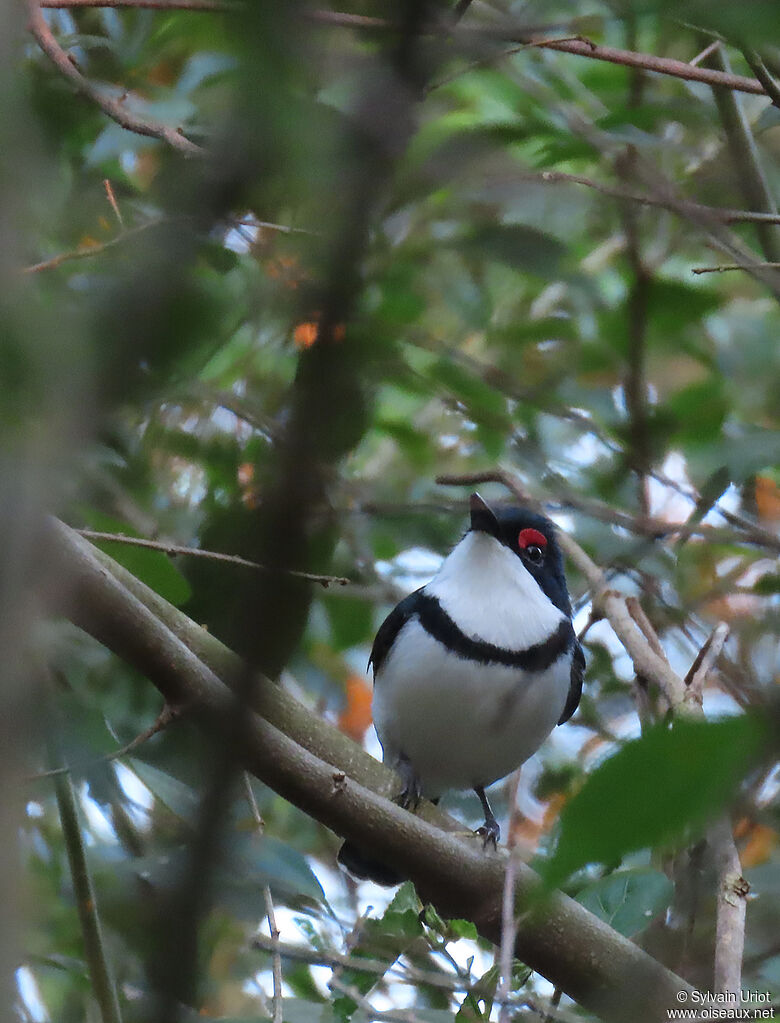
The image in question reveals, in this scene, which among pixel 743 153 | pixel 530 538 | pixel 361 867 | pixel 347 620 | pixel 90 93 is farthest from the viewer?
pixel 347 620

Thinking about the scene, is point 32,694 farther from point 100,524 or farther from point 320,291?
point 100,524

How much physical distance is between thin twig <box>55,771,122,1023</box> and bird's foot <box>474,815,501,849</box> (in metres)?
0.88

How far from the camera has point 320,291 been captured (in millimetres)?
793

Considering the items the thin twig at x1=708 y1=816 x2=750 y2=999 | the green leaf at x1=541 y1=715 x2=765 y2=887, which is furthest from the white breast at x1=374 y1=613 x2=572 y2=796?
the green leaf at x1=541 y1=715 x2=765 y2=887

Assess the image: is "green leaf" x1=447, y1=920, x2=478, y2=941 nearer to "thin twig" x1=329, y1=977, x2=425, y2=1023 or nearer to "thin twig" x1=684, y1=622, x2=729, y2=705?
"thin twig" x1=329, y1=977, x2=425, y2=1023

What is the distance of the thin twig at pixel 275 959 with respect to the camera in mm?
2404

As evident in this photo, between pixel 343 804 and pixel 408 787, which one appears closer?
pixel 343 804

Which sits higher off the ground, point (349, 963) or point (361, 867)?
point (361, 867)

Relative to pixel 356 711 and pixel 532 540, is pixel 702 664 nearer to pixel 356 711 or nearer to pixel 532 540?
pixel 532 540

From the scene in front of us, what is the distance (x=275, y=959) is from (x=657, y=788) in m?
1.77

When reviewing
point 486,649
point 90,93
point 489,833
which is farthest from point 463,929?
point 90,93

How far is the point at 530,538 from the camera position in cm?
400

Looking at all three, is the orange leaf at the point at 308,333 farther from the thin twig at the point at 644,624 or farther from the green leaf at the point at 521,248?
the thin twig at the point at 644,624

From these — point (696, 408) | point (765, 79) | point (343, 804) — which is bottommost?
point (343, 804)
